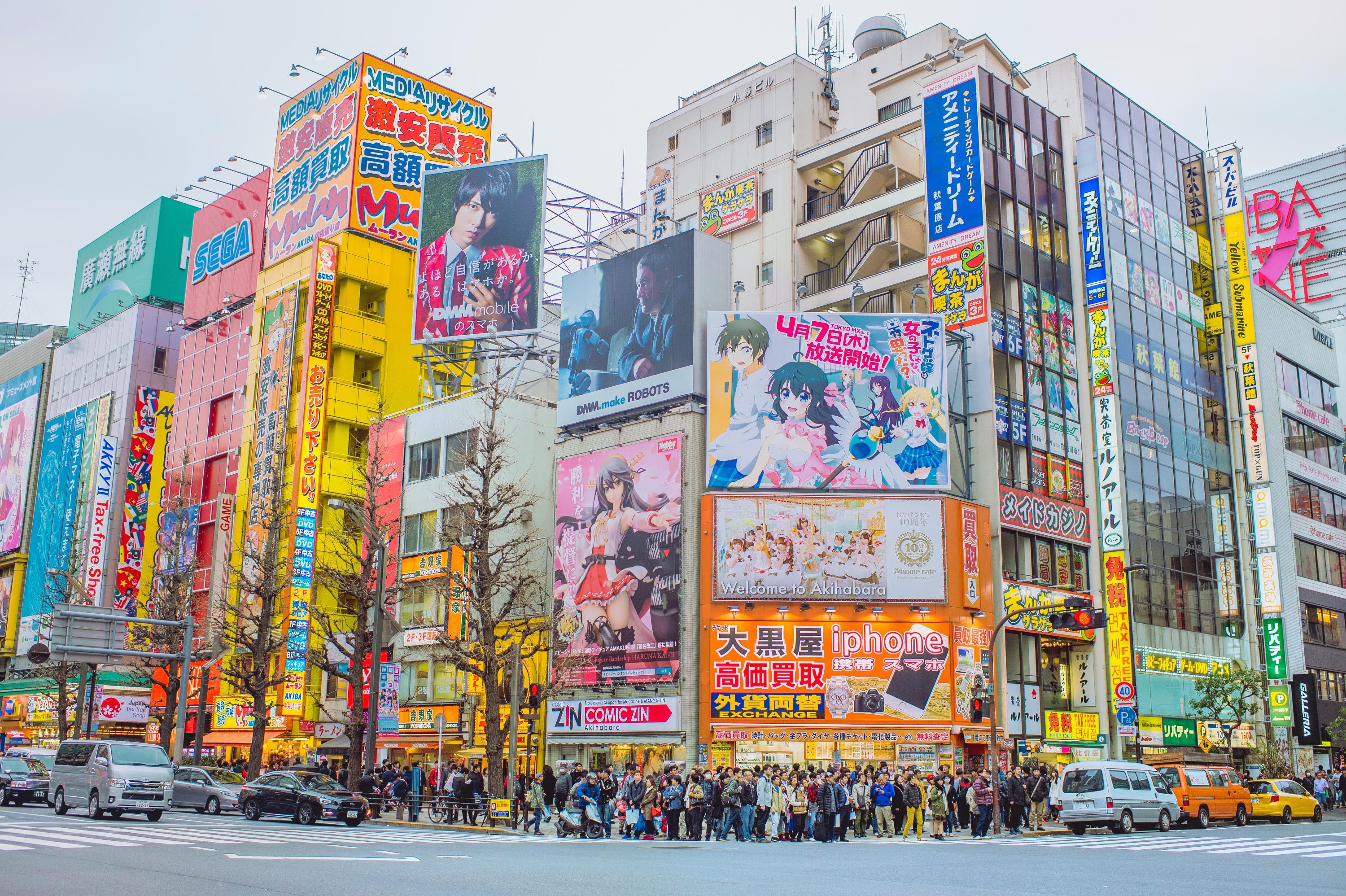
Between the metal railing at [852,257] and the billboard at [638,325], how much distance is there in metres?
7.49

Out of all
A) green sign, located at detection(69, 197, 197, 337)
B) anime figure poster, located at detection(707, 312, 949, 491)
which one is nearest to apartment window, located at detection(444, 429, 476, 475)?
anime figure poster, located at detection(707, 312, 949, 491)

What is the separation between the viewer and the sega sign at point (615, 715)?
39750mm

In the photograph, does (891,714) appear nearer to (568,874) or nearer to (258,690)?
(258,690)

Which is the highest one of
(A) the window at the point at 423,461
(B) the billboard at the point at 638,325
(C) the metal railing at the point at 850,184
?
(C) the metal railing at the point at 850,184

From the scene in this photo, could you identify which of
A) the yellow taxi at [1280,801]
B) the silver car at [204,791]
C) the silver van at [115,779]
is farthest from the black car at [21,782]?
the yellow taxi at [1280,801]

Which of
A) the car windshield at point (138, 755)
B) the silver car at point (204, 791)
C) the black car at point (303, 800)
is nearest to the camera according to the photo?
the car windshield at point (138, 755)

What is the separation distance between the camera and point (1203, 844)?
23719 millimetres

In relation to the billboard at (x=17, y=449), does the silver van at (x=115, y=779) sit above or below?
below

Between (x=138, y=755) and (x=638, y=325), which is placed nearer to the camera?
(x=138, y=755)

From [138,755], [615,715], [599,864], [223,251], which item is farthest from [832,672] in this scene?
[223,251]

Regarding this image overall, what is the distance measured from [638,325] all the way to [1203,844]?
27.6 metres

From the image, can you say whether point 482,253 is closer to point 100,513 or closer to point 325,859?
point 100,513

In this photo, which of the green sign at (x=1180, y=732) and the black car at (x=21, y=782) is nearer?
the black car at (x=21, y=782)

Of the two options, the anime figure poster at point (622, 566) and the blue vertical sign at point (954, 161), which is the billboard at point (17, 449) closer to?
the anime figure poster at point (622, 566)
